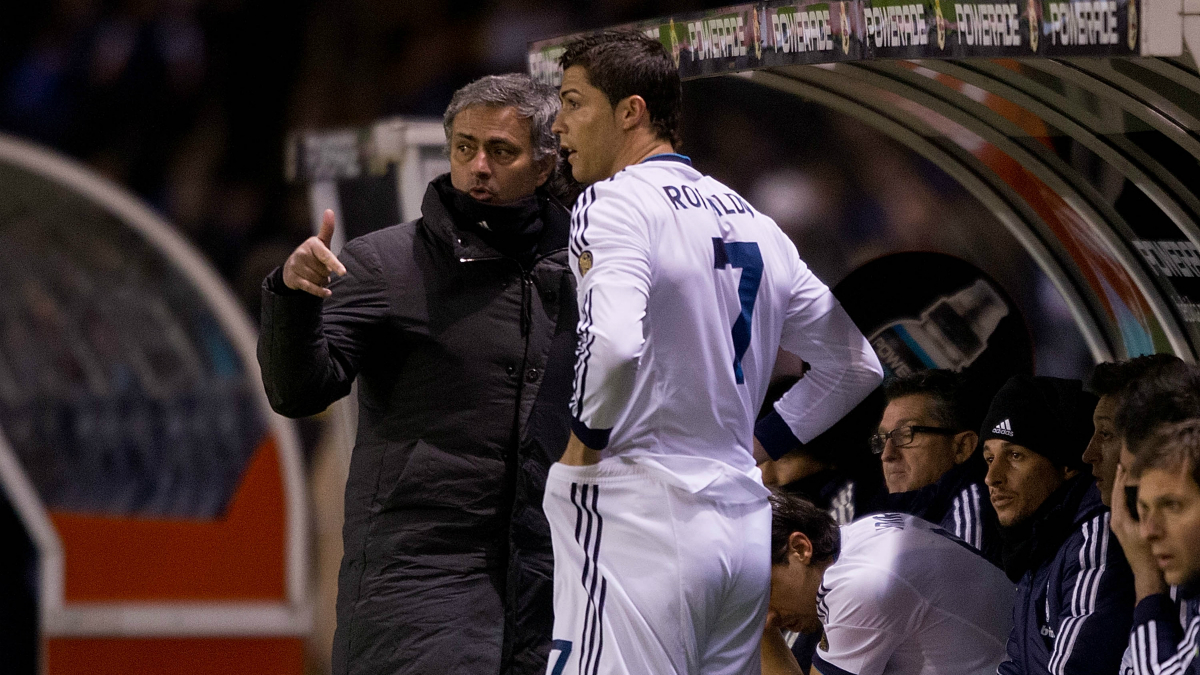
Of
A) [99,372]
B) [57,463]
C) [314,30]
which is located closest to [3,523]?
[57,463]

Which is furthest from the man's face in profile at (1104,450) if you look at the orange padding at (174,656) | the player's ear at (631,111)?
the orange padding at (174,656)

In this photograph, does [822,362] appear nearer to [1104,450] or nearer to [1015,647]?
[1104,450]

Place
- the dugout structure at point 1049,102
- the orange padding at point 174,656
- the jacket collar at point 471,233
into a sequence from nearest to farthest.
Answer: the dugout structure at point 1049,102, the jacket collar at point 471,233, the orange padding at point 174,656

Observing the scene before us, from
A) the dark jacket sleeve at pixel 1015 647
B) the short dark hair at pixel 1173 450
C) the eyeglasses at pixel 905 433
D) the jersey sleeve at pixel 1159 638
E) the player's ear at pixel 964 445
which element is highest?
the short dark hair at pixel 1173 450

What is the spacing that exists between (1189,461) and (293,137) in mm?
5267

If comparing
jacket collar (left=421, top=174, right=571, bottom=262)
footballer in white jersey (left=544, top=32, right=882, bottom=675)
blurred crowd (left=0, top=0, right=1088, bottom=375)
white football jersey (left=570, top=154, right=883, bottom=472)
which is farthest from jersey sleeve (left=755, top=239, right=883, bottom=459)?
blurred crowd (left=0, top=0, right=1088, bottom=375)

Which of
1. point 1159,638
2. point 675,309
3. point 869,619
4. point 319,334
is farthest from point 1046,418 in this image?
point 319,334

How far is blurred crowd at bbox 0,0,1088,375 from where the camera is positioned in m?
6.39

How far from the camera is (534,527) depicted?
2.54m

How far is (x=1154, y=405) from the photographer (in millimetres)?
2123

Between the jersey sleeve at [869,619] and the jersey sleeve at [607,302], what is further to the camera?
the jersey sleeve at [869,619]

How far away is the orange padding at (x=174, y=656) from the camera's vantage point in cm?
575

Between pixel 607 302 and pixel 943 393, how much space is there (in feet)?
4.76

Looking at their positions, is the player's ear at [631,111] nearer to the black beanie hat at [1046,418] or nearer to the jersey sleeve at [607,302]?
the jersey sleeve at [607,302]
